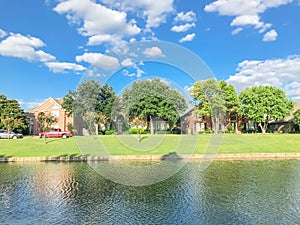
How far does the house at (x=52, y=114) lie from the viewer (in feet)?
174

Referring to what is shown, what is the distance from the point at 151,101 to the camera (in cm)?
3766

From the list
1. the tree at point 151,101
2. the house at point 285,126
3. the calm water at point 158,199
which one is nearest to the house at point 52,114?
the tree at point 151,101

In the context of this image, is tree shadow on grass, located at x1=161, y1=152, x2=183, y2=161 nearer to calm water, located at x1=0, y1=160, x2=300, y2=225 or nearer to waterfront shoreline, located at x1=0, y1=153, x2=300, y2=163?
waterfront shoreline, located at x1=0, y1=153, x2=300, y2=163

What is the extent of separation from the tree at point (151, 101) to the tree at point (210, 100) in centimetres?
777

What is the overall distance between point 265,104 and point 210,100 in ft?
30.3

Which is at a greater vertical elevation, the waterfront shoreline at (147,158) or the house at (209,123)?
the house at (209,123)

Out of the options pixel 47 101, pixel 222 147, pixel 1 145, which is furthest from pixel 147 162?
pixel 47 101

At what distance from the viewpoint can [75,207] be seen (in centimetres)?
977

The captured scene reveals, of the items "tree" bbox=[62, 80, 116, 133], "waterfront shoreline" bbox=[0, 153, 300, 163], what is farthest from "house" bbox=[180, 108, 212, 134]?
"waterfront shoreline" bbox=[0, 153, 300, 163]

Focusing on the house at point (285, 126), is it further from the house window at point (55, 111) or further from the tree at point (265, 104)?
the house window at point (55, 111)

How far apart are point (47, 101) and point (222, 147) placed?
39792mm

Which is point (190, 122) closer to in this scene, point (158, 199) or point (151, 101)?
point (151, 101)

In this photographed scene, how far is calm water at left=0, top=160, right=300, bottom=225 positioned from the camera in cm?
854

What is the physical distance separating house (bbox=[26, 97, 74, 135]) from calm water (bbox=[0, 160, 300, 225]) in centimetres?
3708
